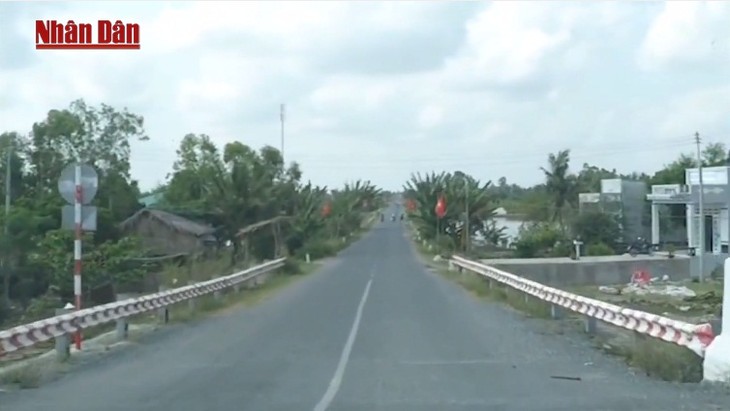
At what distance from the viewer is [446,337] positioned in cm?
2052

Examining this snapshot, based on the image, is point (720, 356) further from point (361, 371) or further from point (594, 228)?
point (594, 228)

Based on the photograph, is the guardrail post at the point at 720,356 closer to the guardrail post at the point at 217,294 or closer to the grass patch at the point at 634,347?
the grass patch at the point at 634,347

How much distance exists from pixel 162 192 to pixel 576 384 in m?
76.6

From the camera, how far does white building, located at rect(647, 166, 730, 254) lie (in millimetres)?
63719

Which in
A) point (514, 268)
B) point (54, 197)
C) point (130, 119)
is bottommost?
point (514, 268)

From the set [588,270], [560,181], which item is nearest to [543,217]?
[560,181]

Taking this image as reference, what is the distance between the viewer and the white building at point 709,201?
6372 centimetres

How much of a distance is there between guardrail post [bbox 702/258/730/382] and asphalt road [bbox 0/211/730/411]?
0.33 m

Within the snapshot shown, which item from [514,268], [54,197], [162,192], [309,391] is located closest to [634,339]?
[309,391]

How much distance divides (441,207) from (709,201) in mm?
19020

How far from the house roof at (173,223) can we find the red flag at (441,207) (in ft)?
64.3

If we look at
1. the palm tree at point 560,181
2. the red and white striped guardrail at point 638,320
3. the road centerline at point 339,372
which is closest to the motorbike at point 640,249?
the palm tree at point 560,181

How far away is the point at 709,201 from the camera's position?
64312 millimetres

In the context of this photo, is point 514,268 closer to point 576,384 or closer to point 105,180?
point 105,180
